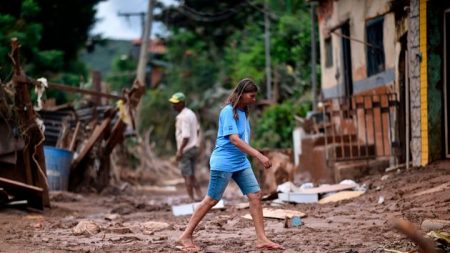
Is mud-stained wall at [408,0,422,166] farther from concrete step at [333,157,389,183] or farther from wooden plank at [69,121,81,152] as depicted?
wooden plank at [69,121,81,152]

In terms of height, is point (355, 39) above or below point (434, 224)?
above

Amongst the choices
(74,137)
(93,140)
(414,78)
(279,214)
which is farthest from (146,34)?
(279,214)

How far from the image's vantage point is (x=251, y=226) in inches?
331

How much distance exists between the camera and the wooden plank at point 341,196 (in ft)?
34.5

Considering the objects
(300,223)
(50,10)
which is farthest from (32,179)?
(50,10)

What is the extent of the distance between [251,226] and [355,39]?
21.0ft

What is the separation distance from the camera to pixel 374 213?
8789 mm

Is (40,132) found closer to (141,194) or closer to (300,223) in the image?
(300,223)

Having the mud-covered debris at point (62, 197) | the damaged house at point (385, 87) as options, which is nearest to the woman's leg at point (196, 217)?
the damaged house at point (385, 87)

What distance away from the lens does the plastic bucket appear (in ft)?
44.9

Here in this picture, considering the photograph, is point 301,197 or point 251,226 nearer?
point 251,226

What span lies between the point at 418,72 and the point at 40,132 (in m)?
5.55

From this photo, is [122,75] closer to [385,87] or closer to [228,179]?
[385,87]

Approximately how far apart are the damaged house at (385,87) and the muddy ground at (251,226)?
60 centimetres
